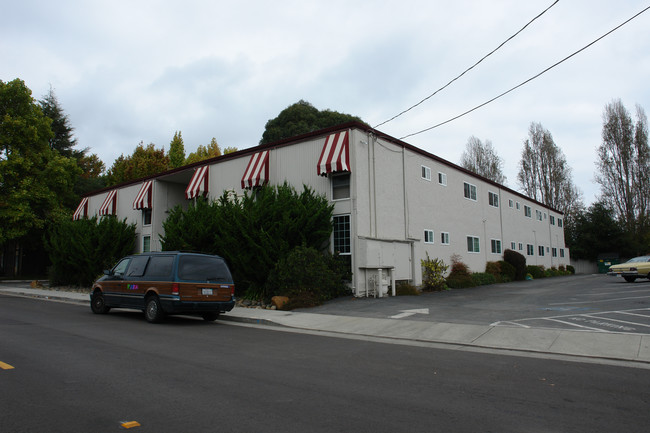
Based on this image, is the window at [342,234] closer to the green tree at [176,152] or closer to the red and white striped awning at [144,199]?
the red and white striped awning at [144,199]

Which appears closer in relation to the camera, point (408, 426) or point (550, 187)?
point (408, 426)

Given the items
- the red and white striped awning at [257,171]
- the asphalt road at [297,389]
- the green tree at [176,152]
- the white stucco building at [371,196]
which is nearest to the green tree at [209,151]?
the green tree at [176,152]

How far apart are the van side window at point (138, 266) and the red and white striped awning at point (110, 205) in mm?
21648

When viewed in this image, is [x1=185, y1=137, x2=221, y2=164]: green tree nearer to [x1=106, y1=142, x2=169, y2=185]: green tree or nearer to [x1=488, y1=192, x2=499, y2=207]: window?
[x1=106, y1=142, x2=169, y2=185]: green tree

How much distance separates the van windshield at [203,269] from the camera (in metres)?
11.4

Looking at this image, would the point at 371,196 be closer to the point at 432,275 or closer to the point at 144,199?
the point at 432,275

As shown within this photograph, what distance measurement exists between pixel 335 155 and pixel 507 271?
1746cm

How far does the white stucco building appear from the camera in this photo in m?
17.6

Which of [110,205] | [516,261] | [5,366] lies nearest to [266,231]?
[5,366]

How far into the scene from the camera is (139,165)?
45031 mm

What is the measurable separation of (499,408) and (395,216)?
15.3 metres

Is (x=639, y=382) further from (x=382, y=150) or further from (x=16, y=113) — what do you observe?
(x=16, y=113)

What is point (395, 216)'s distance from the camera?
19.8m

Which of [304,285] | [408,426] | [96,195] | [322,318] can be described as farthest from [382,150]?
[96,195]
